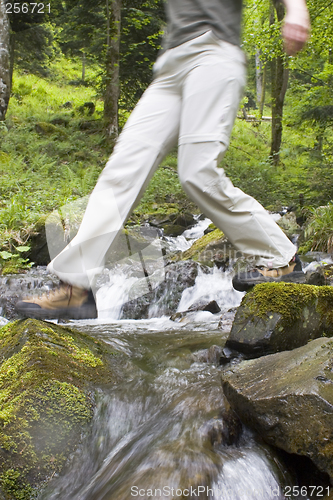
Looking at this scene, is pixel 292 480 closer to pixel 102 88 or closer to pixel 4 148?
pixel 4 148

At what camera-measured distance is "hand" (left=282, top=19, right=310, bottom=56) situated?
1926 millimetres

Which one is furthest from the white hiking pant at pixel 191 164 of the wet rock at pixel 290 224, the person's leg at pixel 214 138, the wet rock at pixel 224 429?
the wet rock at pixel 290 224

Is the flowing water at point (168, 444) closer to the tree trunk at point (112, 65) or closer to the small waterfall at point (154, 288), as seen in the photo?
the small waterfall at point (154, 288)

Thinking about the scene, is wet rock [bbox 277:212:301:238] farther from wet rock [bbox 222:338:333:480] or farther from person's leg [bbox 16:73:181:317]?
person's leg [bbox 16:73:181:317]

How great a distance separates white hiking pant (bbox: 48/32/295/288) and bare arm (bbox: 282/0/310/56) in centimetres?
26

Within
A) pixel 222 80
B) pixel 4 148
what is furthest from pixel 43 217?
pixel 222 80

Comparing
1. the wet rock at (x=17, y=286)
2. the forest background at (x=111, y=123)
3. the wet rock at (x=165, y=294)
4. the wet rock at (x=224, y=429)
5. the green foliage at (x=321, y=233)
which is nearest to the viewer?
the wet rock at (x=224, y=429)

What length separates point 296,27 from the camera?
193cm

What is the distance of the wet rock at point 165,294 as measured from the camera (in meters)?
5.69

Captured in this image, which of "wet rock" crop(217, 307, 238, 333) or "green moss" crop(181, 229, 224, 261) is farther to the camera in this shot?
"green moss" crop(181, 229, 224, 261)

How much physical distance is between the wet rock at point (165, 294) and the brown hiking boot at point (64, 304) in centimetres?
342

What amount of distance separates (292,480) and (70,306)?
1537mm

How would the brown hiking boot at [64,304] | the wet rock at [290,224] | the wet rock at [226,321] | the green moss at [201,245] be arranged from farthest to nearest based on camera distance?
the wet rock at [290,224]
the green moss at [201,245]
the wet rock at [226,321]
the brown hiking boot at [64,304]

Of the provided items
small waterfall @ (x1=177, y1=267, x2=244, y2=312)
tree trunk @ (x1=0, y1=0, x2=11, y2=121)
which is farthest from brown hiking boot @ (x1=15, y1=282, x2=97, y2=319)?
tree trunk @ (x1=0, y1=0, x2=11, y2=121)
